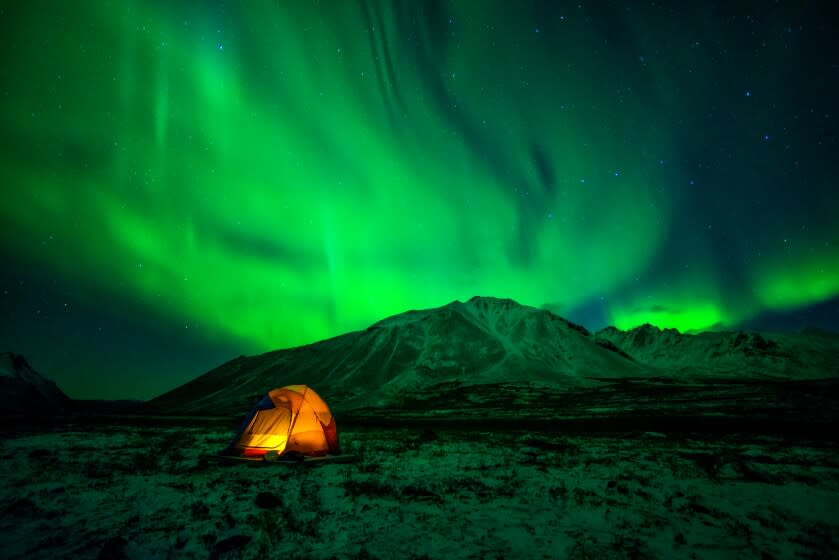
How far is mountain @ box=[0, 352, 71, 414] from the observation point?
371 feet

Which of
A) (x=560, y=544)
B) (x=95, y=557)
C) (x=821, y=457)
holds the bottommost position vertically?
(x=821, y=457)

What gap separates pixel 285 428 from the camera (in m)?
18.0

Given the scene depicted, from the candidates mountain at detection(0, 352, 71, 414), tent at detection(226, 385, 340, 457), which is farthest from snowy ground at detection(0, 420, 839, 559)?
mountain at detection(0, 352, 71, 414)

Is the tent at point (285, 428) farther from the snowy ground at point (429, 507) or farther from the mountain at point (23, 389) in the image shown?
the mountain at point (23, 389)

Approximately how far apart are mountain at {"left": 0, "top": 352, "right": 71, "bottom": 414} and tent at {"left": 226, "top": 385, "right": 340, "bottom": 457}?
13146 centimetres

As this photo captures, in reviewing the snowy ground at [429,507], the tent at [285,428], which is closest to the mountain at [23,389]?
the tent at [285,428]

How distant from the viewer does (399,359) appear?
195 m

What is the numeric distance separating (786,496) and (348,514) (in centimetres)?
1265

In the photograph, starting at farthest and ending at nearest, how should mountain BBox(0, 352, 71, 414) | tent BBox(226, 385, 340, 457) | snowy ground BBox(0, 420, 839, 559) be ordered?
mountain BBox(0, 352, 71, 414)
tent BBox(226, 385, 340, 457)
snowy ground BBox(0, 420, 839, 559)

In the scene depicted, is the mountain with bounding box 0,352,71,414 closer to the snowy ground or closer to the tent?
the tent

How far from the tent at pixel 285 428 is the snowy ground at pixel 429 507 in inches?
55.1

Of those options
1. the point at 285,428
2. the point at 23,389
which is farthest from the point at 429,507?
the point at 23,389

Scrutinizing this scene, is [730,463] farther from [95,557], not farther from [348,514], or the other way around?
[95,557]

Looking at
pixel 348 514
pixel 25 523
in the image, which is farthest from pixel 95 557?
pixel 348 514
